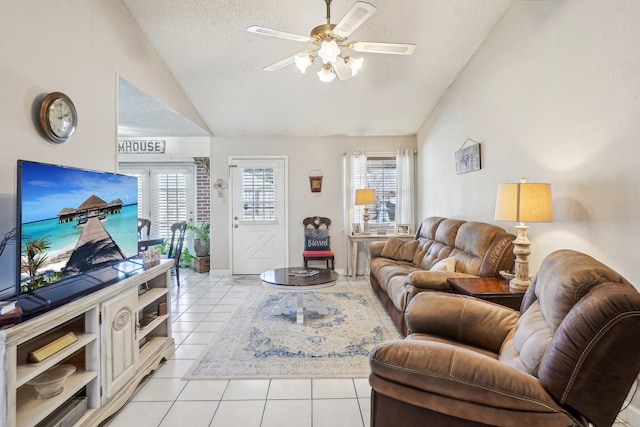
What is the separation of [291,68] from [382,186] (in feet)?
8.19

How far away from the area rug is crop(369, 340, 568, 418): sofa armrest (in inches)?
47.0

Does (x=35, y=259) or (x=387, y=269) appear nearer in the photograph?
(x=35, y=259)

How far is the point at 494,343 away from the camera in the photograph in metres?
1.71

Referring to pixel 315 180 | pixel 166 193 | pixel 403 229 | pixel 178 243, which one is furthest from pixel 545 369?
pixel 166 193

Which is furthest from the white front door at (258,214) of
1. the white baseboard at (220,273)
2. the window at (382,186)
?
the window at (382,186)

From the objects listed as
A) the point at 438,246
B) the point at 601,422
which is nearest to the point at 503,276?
the point at 438,246

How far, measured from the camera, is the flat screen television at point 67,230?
1572 mm

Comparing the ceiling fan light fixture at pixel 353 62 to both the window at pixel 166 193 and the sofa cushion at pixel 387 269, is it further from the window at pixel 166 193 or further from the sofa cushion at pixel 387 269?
the window at pixel 166 193

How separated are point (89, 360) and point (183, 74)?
3.17 metres

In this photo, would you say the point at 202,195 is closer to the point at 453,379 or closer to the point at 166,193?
the point at 166,193

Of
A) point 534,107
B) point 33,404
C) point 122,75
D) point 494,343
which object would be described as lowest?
point 33,404

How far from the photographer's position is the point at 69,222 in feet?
6.00

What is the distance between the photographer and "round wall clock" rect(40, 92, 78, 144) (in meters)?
1.93

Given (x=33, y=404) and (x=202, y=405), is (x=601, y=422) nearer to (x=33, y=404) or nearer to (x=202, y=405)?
(x=202, y=405)
